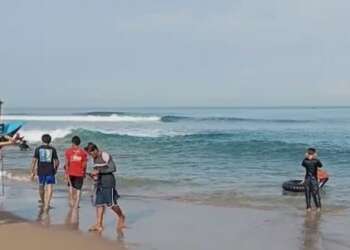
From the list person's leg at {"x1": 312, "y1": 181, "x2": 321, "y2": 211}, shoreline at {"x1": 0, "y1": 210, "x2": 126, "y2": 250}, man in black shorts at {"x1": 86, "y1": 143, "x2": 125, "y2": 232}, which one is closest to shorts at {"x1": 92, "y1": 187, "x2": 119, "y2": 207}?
man in black shorts at {"x1": 86, "y1": 143, "x2": 125, "y2": 232}

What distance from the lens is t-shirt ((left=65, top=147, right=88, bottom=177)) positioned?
11.8 meters

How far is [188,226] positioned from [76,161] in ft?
8.40

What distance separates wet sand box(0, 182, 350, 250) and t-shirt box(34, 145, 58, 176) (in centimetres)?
78

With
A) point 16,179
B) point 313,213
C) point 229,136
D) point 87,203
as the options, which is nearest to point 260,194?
point 313,213

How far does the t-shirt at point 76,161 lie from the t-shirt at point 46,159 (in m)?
0.32

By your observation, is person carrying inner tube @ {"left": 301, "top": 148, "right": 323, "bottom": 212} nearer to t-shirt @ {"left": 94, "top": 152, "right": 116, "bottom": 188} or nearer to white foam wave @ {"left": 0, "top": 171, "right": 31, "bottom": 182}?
t-shirt @ {"left": 94, "top": 152, "right": 116, "bottom": 188}

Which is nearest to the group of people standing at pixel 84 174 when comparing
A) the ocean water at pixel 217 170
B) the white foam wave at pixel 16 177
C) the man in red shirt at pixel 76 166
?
the man in red shirt at pixel 76 166

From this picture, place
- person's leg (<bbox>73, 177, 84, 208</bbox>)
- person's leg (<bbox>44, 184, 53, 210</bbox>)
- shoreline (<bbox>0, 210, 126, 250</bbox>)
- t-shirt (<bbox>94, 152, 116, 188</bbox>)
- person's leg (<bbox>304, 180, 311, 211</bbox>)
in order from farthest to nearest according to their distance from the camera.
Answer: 1. person's leg (<bbox>304, 180, 311, 211</bbox>)
2. person's leg (<bbox>73, 177, 84, 208</bbox>)
3. person's leg (<bbox>44, 184, 53, 210</bbox>)
4. t-shirt (<bbox>94, 152, 116, 188</bbox>)
5. shoreline (<bbox>0, 210, 126, 250</bbox>)

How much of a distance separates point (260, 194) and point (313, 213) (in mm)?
2800

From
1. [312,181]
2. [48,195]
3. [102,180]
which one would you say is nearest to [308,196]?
[312,181]

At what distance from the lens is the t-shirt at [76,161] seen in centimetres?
1177

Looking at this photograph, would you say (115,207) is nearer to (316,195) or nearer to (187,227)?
(187,227)

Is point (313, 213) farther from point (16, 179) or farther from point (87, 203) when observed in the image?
point (16, 179)

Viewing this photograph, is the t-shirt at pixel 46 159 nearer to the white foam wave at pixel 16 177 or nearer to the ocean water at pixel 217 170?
the ocean water at pixel 217 170
